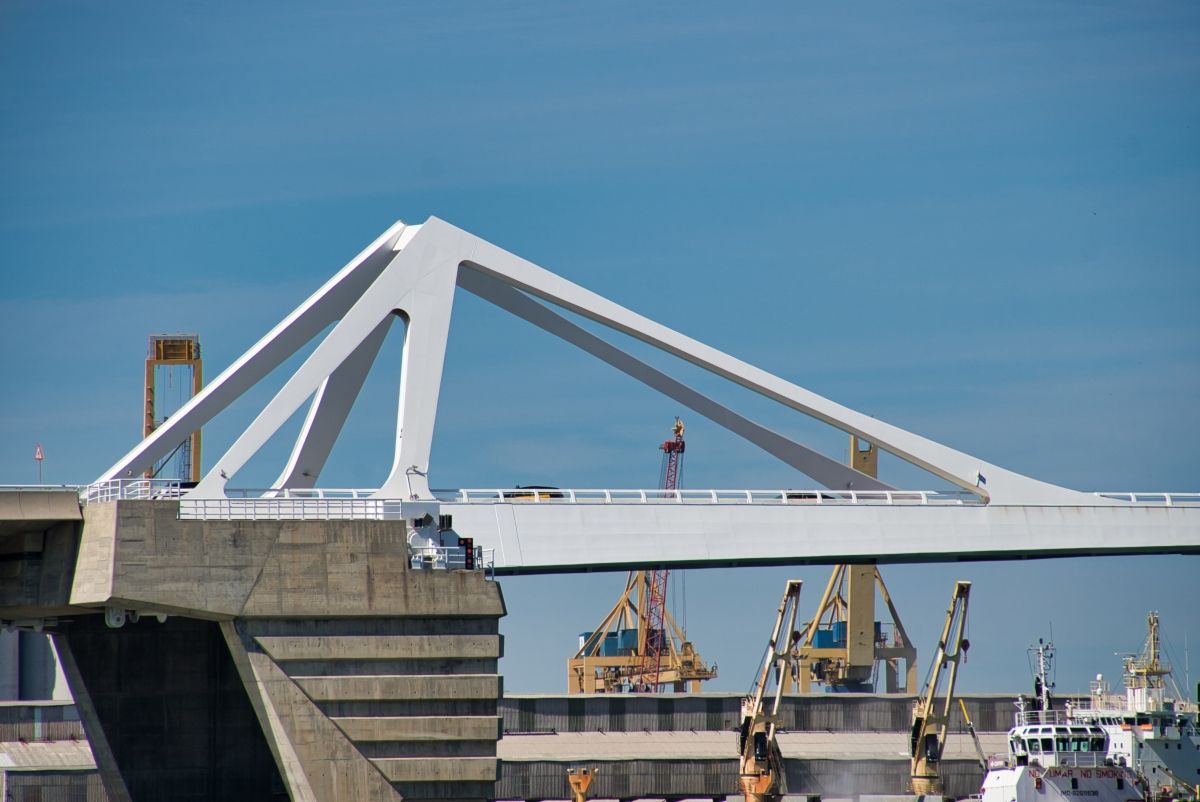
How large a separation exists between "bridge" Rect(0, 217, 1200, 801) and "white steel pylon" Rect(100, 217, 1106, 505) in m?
0.08

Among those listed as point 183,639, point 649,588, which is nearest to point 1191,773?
point 183,639

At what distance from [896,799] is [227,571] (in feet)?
108

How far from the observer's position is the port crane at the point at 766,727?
260ft

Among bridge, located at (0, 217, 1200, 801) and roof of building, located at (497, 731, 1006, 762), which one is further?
roof of building, located at (497, 731, 1006, 762)

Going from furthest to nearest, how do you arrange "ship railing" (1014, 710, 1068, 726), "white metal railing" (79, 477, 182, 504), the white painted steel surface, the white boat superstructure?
"ship railing" (1014, 710, 1068, 726) < the white boat superstructure < the white painted steel surface < "white metal railing" (79, 477, 182, 504)

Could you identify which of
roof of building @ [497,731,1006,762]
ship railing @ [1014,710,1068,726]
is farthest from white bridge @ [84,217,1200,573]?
roof of building @ [497,731,1006,762]

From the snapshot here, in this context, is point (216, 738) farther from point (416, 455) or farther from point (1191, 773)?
point (1191, 773)

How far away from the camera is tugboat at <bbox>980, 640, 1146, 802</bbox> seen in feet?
221

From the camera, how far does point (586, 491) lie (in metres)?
65.1

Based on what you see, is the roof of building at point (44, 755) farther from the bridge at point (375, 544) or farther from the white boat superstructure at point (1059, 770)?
the white boat superstructure at point (1059, 770)

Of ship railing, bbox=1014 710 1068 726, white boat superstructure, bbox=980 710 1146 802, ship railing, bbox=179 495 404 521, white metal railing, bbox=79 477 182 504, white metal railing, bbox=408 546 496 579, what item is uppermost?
white metal railing, bbox=79 477 182 504

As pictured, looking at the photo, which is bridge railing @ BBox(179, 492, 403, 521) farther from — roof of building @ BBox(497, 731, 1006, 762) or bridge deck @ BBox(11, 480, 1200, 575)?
roof of building @ BBox(497, 731, 1006, 762)

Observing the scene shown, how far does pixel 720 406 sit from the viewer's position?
6925cm

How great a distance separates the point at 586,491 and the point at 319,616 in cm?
1256
